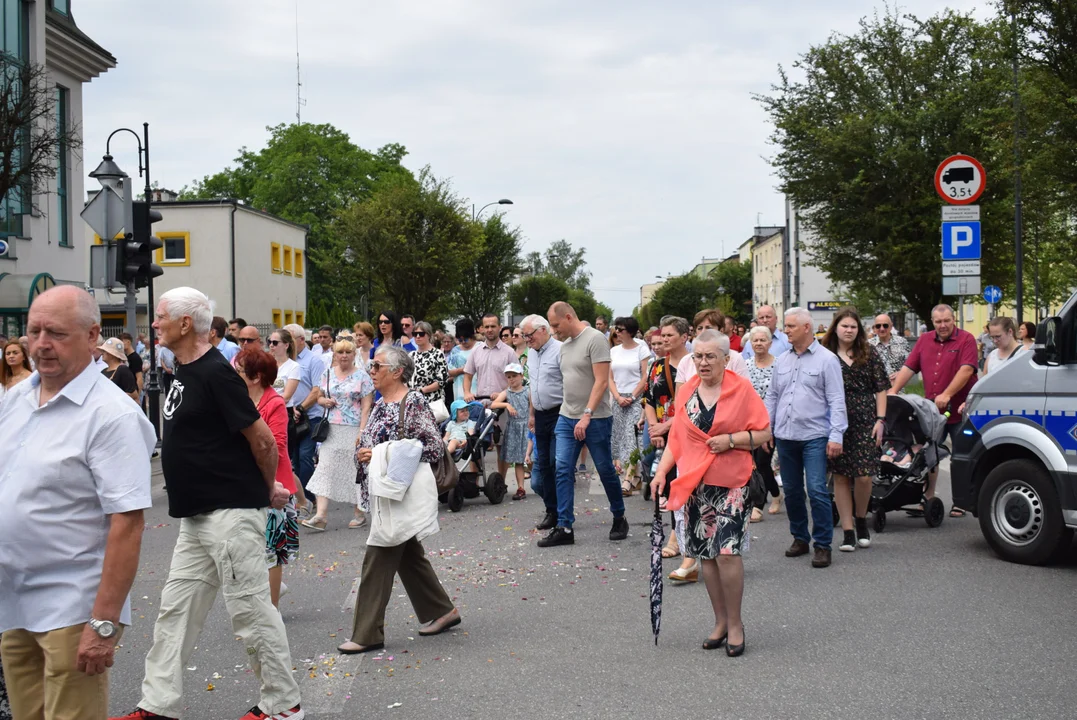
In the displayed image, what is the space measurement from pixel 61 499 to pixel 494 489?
351 inches

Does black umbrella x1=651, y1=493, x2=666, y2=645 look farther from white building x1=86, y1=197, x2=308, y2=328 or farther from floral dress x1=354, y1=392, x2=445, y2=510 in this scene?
white building x1=86, y1=197, x2=308, y2=328

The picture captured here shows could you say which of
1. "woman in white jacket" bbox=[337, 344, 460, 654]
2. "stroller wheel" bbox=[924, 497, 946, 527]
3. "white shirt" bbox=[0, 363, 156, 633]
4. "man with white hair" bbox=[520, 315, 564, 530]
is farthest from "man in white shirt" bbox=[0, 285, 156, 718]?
"stroller wheel" bbox=[924, 497, 946, 527]

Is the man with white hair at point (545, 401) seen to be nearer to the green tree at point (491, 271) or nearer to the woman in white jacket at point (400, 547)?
the woman in white jacket at point (400, 547)

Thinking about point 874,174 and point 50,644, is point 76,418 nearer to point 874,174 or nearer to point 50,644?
point 50,644

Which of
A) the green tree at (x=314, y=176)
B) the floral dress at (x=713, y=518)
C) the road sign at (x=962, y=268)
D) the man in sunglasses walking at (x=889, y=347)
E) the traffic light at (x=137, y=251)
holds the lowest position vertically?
the floral dress at (x=713, y=518)

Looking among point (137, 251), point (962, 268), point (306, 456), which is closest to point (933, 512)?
point (962, 268)

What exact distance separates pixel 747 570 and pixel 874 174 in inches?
990

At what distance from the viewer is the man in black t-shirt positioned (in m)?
4.73

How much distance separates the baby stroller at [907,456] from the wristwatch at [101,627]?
7664mm

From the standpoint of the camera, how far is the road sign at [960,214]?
559 inches

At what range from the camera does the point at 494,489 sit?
12242mm

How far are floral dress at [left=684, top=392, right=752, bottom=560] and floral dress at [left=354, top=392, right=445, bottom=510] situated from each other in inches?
57.5

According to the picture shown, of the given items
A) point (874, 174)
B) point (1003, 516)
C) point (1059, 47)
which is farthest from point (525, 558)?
point (874, 174)

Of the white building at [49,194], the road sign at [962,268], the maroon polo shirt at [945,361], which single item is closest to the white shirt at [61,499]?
the maroon polo shirt at [945,361]
